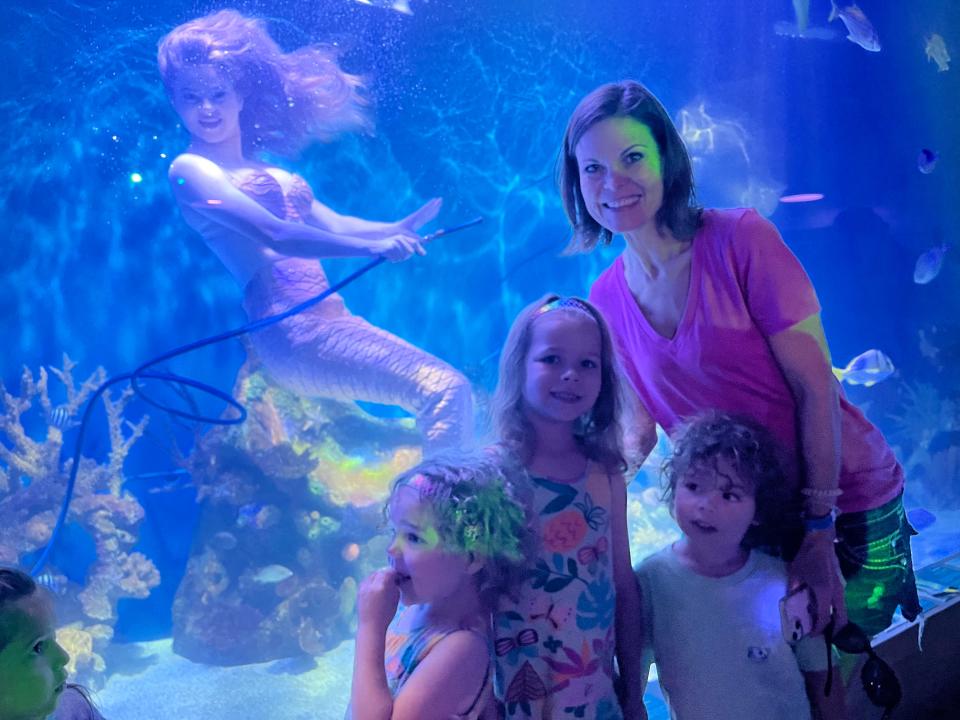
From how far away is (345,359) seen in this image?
453 centimetres

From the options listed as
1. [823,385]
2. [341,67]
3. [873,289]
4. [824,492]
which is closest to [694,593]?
[824,492]

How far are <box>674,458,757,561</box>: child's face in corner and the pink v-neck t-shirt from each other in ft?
0.45

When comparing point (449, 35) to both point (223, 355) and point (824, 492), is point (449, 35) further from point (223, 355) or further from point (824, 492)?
point (824, 492)

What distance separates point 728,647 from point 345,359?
3.52 metres

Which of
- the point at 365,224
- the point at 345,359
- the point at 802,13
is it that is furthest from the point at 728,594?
the point at 802,13

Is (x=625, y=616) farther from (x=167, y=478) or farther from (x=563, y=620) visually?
(x=167, y=478)

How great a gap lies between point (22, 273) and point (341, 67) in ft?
11.0

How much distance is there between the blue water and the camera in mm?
5730

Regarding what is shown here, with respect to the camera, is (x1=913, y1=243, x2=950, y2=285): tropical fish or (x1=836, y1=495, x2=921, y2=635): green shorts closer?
(x1=836, y1=495, x2=921, y2=635): green shorts

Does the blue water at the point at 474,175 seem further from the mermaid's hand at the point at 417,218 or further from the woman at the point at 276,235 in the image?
the mermaid's hand at the point at 417,218

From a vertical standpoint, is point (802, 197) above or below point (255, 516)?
above

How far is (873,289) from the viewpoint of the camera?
8.68 meters

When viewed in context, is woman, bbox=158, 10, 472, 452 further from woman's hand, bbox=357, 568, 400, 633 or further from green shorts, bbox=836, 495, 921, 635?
woman's hand, bbox=357, 568, 400, 633

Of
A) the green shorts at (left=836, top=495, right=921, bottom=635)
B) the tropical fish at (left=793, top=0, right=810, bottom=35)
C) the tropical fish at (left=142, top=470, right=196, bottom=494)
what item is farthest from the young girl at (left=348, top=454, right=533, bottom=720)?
the tropical fish at (left=793, top=0, right=810, bottom=35)
